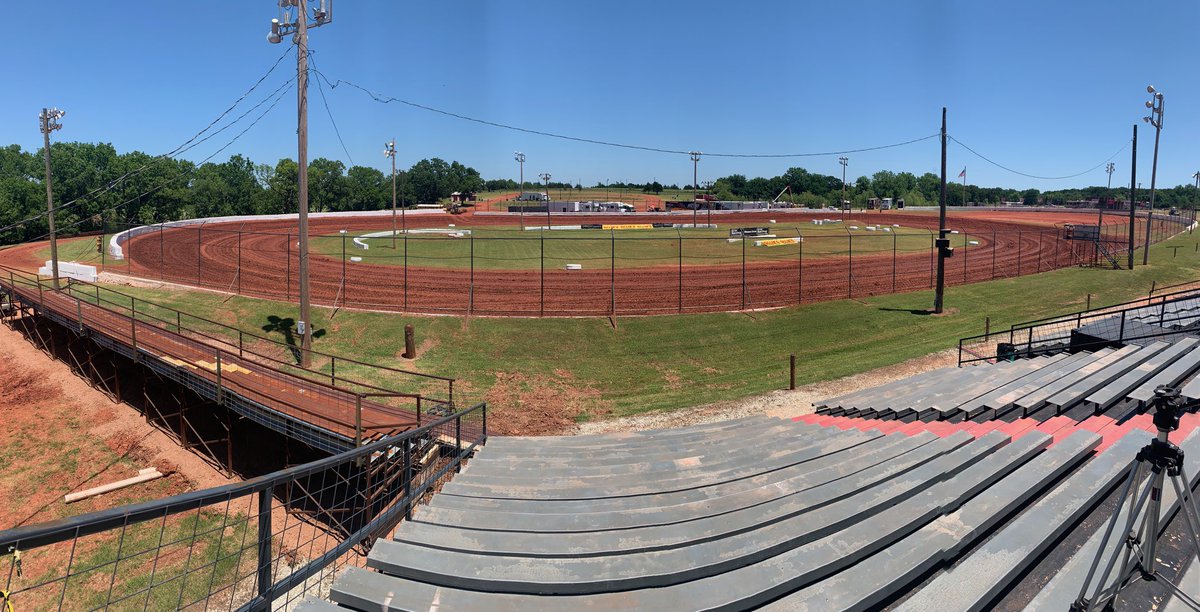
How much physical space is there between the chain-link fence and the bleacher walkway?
1928cm

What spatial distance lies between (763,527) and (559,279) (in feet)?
94.7

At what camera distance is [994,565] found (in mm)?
4711

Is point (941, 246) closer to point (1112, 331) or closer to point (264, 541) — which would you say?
point (1112, 331)

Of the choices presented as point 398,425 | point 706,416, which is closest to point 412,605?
point 398,425

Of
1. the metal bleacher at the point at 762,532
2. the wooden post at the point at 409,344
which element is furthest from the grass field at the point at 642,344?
the metal bleacher at the point at 762,532

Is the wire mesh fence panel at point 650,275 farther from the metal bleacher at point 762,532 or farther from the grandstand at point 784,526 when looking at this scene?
the metal bleacher at point 762,532

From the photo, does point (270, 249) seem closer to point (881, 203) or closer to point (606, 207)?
point (606, 207)

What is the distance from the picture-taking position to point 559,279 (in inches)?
1342

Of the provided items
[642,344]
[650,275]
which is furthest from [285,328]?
[650,275]

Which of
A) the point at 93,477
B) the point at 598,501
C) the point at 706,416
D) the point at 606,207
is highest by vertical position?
the point at 606,207

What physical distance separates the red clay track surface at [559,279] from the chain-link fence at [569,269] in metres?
0.09

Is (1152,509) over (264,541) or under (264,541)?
over

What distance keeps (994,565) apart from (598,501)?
3.50 m

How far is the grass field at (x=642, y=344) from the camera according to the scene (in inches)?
790
